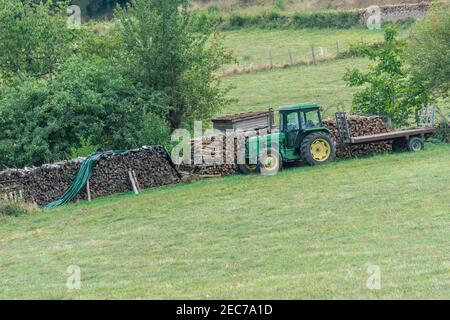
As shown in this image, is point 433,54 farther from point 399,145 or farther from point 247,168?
point 247,168

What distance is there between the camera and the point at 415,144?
1209 inches

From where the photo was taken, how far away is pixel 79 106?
1188 inches

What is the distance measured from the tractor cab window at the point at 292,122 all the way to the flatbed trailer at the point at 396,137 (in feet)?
6.38

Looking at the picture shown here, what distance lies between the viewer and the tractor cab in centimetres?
2862

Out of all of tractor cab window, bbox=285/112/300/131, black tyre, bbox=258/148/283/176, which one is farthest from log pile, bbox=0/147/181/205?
tractor cab window, bbox=285/112/300/131

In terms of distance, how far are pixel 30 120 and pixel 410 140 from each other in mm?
11338

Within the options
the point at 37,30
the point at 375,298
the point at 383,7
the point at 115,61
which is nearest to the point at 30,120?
the point at 115,61

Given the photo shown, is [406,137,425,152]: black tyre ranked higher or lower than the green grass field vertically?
lower

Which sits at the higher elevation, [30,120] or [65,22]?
[65,22]

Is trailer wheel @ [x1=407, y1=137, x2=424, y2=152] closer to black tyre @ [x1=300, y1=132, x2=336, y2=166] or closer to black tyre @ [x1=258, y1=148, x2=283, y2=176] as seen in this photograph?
black tyre @ [x1=300, y1=132, x2=336, y2=166]

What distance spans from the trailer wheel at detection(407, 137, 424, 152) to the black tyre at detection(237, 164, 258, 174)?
492cm

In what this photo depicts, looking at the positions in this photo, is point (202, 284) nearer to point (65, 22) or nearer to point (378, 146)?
point (378, 146)

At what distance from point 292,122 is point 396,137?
353 centimetres

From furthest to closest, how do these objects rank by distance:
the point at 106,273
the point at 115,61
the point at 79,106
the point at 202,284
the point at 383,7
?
the point at 383,7, the point at 115,61, the point at 79,106, the point at 106,273, the point at 202,284
